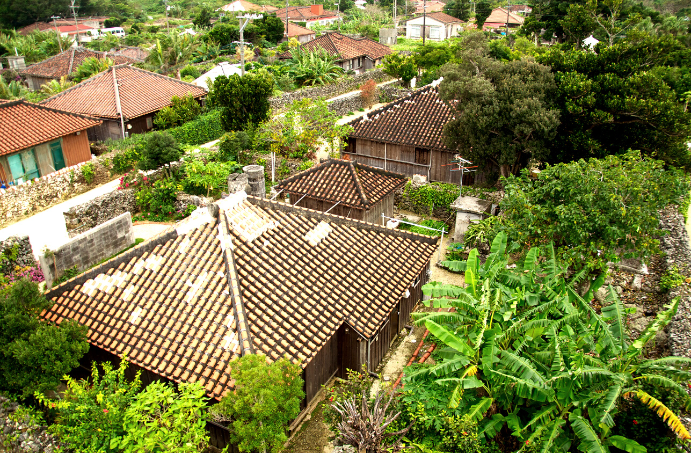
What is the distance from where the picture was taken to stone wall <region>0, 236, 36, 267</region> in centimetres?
1766

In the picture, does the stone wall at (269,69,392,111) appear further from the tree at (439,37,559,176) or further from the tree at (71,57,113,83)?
the tree at (439,37,559,176)

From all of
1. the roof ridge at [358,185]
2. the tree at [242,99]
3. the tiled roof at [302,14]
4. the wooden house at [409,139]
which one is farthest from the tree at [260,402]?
Result: the tiled roof at [302,14]

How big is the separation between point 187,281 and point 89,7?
104799 millimetres

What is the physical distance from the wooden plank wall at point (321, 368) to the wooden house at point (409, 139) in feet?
50.9

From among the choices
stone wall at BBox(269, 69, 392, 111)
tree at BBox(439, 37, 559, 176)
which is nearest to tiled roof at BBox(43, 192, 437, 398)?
tree at BBox(439, 37, 559, 176)

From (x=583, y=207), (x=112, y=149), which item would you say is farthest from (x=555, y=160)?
(x=112, y=149)

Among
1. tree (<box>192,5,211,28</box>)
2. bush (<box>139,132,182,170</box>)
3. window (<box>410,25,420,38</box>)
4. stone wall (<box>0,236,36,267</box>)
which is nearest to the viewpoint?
stone wall (<box>0,236,36,267</box>)

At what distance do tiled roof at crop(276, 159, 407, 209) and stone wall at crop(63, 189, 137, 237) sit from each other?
827cm

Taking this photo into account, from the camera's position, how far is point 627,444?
9914 mm

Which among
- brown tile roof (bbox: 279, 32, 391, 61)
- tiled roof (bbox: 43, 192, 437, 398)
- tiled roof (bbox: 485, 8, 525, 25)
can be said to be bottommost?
tiled roof (bbox: 43, 192, 437, 398)

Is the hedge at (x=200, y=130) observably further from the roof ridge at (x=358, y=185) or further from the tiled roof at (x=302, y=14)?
the tiled roof at (x=302, y=14)

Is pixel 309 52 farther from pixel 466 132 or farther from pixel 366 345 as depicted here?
pixel 366 345

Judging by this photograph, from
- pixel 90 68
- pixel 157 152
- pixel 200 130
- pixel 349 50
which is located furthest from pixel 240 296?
pixel 349 50

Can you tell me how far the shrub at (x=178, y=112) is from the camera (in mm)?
31672
